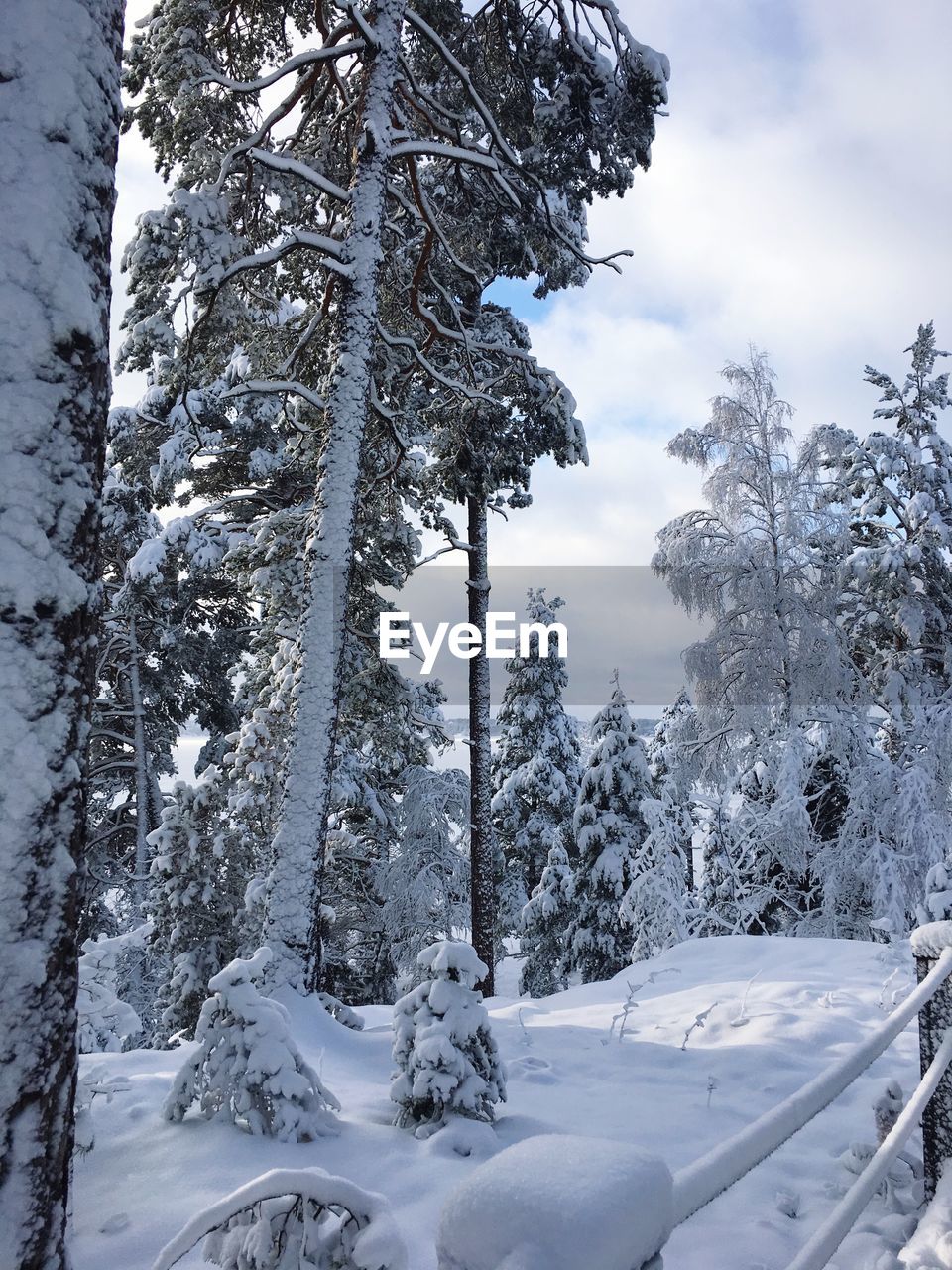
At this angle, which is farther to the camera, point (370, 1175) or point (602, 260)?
point (602, 260)

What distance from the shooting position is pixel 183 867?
11.1m

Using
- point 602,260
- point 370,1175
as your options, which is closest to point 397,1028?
point 370,1175

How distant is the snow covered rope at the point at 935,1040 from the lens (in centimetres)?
300

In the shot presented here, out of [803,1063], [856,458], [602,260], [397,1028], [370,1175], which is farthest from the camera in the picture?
[856,458]

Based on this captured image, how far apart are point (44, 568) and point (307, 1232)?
6.18 feet

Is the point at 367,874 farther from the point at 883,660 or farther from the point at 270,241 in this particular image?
the point at 270,241

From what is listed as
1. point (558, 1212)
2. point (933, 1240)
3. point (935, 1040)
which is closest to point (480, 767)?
point (935, 1040)

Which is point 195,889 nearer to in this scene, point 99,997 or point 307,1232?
point 99,997

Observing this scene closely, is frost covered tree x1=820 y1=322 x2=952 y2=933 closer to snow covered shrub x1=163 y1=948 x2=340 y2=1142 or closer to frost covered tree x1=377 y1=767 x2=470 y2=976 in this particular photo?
frost covered tree x1=377 y1=767 x2=470 y2=976

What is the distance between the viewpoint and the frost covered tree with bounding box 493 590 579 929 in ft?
77.3

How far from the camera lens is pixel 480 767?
1315 centimetres

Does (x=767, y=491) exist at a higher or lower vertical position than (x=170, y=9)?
lower

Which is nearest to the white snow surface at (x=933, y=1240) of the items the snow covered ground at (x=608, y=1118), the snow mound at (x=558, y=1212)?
the snow covered ground at (x=608, y=1118)

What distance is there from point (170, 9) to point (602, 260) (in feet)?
15.0
